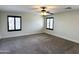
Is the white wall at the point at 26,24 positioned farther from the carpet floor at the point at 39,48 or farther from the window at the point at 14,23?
the carpet floor at the point at 39,48

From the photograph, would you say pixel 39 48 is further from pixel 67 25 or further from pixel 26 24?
pixel 26 24

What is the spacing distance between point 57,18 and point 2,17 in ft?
14.5

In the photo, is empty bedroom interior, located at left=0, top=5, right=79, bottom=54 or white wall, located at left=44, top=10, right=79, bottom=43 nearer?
empty bedroom interior, located at left=0, top=5, right=79, bottom=54

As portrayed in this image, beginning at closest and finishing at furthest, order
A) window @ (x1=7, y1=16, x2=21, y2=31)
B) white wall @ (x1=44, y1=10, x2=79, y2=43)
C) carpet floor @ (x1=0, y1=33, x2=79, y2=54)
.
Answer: carpet floor @ (x1=0, y1=33, x2=79, y2=54)
white wall @ (x1=44, y1=10, x2=79, y2=43)
window @ (x1=7, y1=16, x2=21, y2=31)

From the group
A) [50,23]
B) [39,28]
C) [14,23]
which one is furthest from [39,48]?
[39,28]

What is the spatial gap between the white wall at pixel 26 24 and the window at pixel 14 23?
0.85 feet

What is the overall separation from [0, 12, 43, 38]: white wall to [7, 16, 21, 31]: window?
26 centimetres

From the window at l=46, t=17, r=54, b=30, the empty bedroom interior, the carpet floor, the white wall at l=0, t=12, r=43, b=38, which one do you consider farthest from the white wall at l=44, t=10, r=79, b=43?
the white wall at l=0, t=12, r=43, b=38

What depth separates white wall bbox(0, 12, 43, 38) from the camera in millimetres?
6199

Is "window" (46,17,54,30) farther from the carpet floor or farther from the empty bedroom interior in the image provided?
the carpet floor

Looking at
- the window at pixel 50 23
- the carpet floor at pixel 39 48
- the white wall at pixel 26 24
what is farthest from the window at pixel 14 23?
the window at pixel 50 23

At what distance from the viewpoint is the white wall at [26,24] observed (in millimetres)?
6199
